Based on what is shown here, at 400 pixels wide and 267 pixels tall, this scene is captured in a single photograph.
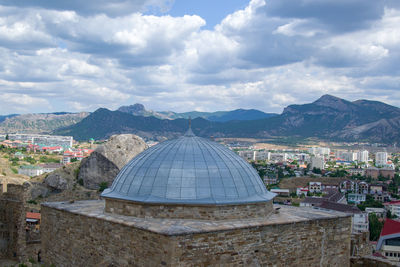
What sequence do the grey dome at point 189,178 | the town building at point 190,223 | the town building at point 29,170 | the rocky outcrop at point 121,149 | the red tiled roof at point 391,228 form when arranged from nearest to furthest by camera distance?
the town building at point 190,223, the grey dome at point 189,178, the red tiled roof at point 391,228, the rocky outcrop at point 121,149, the town building at point 29,170

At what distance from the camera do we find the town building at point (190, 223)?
10.4 m

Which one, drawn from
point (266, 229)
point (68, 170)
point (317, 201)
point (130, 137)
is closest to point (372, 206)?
point (317, 201)

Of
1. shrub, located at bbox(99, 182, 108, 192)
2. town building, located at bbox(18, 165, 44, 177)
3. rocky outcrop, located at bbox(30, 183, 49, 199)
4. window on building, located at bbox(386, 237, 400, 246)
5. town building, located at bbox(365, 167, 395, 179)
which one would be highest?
shrub, located at bbox(99, 182, 108, 192)

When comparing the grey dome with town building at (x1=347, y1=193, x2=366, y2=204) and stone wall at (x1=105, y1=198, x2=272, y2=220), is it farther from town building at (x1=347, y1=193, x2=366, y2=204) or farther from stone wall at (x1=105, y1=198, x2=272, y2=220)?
town building at (x1=347, y1=193, x2=366, y2=204)

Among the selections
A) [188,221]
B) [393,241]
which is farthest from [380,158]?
[188,221]

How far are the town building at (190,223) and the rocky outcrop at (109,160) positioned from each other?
1308 inches

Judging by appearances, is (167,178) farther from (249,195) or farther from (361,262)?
(361,262)

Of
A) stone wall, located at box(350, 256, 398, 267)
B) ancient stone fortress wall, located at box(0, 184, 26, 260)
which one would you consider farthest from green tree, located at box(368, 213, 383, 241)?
ancient stone fortress wall, located at box(0, 184, 26, 260)

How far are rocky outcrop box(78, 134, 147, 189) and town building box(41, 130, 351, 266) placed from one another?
33222 mm

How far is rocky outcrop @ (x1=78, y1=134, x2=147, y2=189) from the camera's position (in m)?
47.2

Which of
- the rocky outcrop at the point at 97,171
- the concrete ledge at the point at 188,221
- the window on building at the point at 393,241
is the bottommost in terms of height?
the window on building at the point at 393,241

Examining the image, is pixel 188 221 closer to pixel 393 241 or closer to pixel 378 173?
pixel 393 241

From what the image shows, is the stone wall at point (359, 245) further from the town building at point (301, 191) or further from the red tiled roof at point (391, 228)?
the town building at point (301, 191)

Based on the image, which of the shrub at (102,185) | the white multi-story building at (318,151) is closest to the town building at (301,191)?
the shrub at (102,185)
